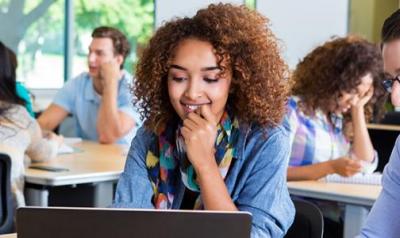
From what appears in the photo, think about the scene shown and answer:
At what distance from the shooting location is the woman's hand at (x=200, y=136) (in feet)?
5.35

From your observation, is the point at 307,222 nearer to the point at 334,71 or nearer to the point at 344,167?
the point at 344,167

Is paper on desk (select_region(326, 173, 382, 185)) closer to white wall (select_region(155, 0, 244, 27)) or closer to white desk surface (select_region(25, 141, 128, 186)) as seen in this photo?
white desk surface (select_region(25, 141, 128, 186))

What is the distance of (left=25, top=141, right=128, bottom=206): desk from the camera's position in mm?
2965

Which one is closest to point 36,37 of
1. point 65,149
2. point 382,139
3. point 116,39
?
point 116,39

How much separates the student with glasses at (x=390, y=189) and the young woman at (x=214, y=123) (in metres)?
0.19

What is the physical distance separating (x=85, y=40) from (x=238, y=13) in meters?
4.05

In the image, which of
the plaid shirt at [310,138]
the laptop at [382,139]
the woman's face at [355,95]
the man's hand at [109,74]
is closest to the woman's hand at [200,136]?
the plaid shirt at [310,138]

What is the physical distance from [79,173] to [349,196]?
112 centimetres

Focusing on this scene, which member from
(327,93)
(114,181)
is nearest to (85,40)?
(114,181)

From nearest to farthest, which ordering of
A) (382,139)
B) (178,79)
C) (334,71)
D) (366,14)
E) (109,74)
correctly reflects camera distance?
(178,79)
(334,71)
(109,74)
(382,139)
(366,14)

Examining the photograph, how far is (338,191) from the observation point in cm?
274

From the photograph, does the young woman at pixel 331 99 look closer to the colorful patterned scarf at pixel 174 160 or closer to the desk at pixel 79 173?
the desk at pixel 79 173

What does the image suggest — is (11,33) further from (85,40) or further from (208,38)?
(208,38)

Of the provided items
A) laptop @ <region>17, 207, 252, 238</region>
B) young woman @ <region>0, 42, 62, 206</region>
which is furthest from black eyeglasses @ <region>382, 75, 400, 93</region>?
young woman @ <region>0, 42, 62, 206</region>
